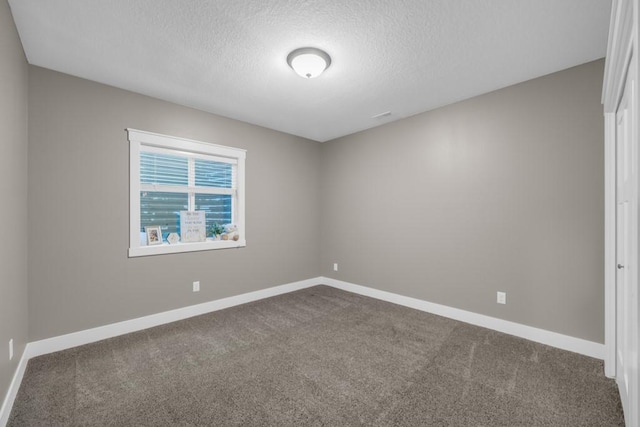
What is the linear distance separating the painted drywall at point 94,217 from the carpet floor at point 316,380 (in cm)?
37

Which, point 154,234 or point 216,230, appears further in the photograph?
point 216,230

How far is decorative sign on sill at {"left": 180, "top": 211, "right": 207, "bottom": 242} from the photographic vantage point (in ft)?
11.3

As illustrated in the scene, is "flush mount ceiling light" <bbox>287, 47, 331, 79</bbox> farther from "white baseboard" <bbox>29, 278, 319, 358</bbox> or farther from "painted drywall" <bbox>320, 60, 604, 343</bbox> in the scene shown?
"white baseboard" <bbox>29, 278, 319, 358</bbox>

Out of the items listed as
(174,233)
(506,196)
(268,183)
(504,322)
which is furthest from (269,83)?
(504,322)

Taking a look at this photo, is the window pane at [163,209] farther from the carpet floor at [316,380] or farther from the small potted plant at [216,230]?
the carpet floor at [316,380]

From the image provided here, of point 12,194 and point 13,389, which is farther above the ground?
point 12,194

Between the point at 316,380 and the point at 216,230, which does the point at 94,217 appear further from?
the point at 316,380

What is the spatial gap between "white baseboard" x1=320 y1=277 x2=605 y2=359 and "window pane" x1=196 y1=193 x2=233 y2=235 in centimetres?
223

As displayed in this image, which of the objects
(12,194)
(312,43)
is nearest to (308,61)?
(312,43)

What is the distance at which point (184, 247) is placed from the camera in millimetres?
3338

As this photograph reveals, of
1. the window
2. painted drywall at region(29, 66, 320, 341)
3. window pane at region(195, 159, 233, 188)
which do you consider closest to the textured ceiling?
painted drywall at region(29, 66, 320, 341)

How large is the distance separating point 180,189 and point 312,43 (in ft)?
7.47

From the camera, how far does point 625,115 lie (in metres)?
1.78

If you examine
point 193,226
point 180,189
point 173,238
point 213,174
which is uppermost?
point 213,174
